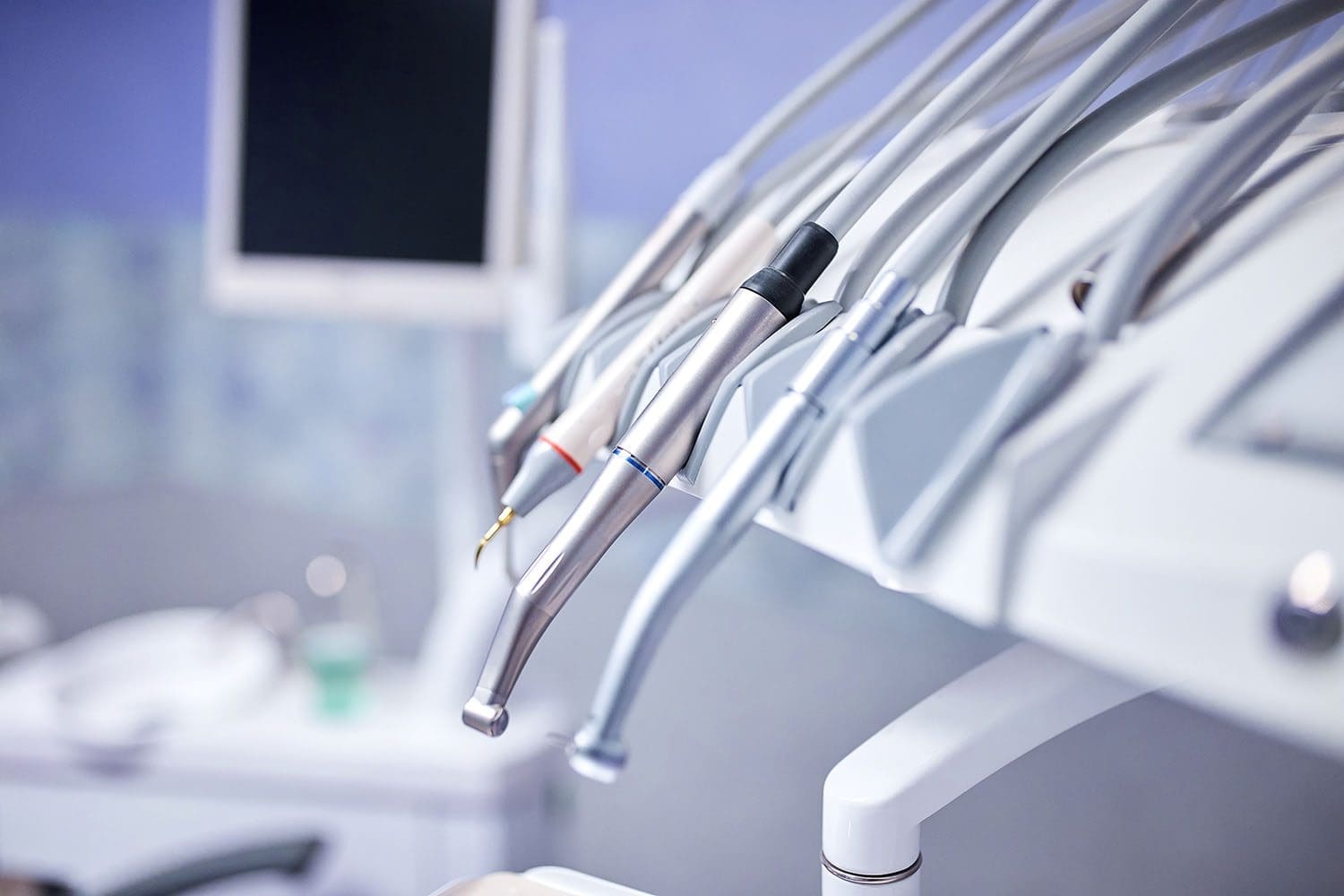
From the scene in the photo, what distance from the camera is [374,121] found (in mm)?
953

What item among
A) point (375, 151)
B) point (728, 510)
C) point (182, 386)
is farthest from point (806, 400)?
point (182, 386)

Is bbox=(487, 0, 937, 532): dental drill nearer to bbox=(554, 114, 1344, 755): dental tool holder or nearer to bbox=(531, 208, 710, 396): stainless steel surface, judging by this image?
bbox=(531, 208, 710, 396): stainless steel surface

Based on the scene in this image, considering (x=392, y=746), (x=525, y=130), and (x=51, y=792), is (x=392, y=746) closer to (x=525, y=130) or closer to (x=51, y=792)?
(x=51, y=792)

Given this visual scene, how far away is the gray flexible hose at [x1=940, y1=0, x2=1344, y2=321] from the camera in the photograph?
307 millimetres

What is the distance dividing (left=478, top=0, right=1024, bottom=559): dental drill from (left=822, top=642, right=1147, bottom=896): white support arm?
0.14 metres

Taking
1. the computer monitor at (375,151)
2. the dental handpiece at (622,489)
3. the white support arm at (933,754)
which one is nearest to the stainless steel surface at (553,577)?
the dental handpiece at (622,489)

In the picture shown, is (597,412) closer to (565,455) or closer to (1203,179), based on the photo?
(565,455)

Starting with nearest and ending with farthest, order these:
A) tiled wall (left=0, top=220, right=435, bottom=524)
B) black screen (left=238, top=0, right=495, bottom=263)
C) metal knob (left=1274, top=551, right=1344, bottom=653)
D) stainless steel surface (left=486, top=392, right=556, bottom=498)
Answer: metal knob (left=1274, top=551, right=1344, bottom=653)
stainless steel surface (left=486, top=392, right=556, bottom=498)
black screen (left=238, top=0, right=495, bottom=263)
tiled wall (left=0, top=220, right=435, bottom=524)

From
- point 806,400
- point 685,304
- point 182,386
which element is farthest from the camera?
point 182,386

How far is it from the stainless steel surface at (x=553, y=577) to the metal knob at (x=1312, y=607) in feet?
0.59

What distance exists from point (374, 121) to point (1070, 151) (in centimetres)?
78

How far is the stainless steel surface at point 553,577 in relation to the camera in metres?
0.31

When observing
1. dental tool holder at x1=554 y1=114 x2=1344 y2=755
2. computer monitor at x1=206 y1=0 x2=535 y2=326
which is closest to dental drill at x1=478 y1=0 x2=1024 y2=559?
dental tool holder at x1=554 y1=114 x2=1344 y2=755

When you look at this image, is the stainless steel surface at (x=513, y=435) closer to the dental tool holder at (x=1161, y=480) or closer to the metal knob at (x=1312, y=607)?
the dental tool holder at (x=1161, y=480)
